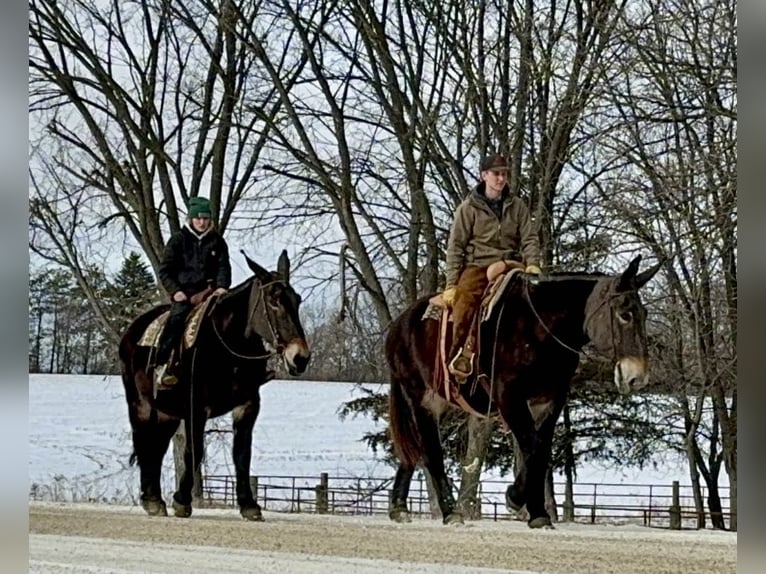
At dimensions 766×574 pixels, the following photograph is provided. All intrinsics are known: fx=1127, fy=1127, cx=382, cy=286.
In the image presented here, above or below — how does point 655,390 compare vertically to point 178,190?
below

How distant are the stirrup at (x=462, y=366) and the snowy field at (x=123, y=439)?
1.09 feet

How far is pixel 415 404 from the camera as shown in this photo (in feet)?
11.9

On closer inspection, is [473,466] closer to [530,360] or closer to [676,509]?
[530,360]

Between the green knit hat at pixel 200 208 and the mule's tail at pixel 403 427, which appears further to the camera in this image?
the green knit hat at pixel 200 208

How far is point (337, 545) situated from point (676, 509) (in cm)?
107

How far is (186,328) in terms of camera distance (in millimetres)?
3789

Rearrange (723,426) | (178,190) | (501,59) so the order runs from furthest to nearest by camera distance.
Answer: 1. (178,190)
2. (501,59)
3. (723,426)

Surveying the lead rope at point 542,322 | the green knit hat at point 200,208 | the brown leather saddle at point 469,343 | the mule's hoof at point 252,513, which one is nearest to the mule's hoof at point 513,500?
the brown leather saddle at point 469,343

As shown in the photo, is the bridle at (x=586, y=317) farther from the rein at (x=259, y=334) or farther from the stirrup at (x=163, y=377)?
the stirrup at (x=163, y=377)

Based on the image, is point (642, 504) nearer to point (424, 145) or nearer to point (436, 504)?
point (436, 504)

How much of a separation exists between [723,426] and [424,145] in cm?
128

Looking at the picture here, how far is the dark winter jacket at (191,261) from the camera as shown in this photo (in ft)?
12.4

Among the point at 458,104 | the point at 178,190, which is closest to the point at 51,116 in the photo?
the point at 178,190

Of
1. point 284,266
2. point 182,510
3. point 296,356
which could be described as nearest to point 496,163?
point 284,266
